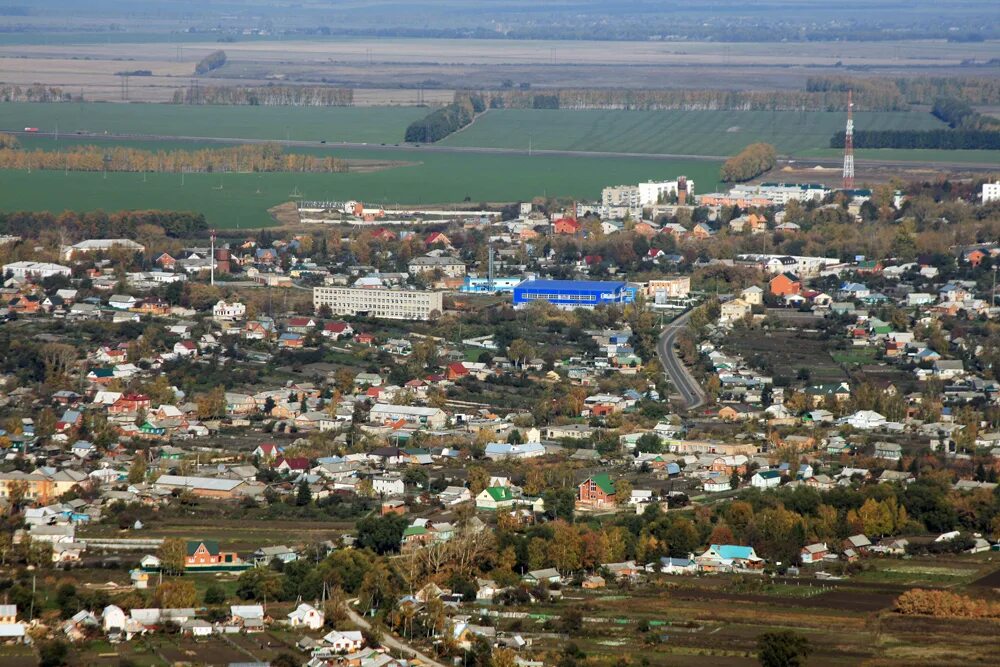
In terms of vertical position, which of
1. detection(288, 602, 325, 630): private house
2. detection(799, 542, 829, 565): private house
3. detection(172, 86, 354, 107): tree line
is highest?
detection(172, 86, 354, 107): tree line

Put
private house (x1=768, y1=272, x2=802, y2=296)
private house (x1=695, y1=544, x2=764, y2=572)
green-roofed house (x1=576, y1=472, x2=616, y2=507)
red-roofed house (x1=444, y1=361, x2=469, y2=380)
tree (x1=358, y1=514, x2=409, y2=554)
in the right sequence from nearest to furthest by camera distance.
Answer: private house (x1=695, y1=544, x2=764, y2=572) < tree (x1=358, y1=514, x2=409, y2=554) < green-roofed house (x1=576, y1=472, x2=616, y2=507) < red-roofed house (x1=444, y1=361, x2=469, y2=380) < private house (x1=768, y1=272, x2=802, y2=296)

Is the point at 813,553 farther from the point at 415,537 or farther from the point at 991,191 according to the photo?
the point at 991,191

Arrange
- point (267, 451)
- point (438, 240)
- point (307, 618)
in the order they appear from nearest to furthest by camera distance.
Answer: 1. point (307, 618)
2. point (267, 451)
3. point (438, 240)

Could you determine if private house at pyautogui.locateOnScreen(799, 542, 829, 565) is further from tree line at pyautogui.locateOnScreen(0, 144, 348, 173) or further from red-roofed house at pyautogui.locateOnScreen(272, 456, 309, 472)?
tree line at pyautogui.locateOnScreen(0, 144, 348, 173)

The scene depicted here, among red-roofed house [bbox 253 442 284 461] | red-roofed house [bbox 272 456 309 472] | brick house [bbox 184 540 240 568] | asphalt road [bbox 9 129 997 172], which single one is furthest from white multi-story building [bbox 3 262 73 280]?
asphalt road [bbox 9 129 997 172]

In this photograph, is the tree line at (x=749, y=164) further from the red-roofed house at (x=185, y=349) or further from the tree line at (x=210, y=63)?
the tree line at (x=210, y=63)

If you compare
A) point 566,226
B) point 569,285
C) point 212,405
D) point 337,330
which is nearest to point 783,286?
point 569,285

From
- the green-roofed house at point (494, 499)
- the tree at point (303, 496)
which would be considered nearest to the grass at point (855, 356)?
the green-roofed house at point (494, 499)
